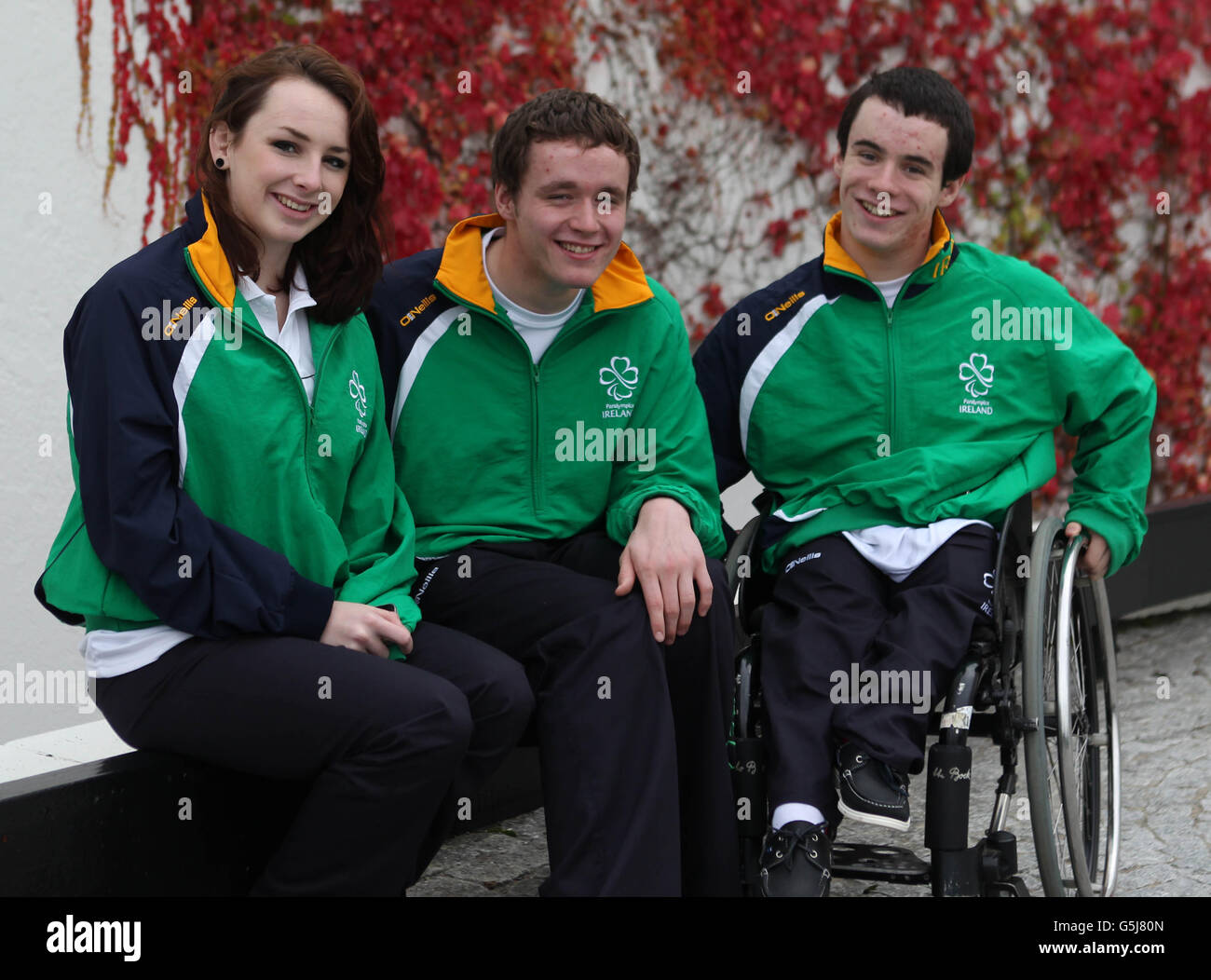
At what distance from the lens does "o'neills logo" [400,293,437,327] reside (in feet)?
8.87

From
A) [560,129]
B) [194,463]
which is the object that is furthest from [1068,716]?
[194,463]

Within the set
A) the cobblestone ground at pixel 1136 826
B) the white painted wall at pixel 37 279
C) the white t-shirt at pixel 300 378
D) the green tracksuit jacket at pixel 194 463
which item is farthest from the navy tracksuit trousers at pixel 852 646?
the white painted wall at pixel 37 279

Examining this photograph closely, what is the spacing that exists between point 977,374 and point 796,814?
3.14 ft

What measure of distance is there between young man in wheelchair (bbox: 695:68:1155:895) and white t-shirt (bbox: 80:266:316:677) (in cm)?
91

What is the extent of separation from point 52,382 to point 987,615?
8.19ft

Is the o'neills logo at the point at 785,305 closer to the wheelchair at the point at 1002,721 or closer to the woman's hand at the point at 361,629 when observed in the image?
the wheelchair at the point at 1002,721

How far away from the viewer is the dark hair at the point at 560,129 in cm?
261

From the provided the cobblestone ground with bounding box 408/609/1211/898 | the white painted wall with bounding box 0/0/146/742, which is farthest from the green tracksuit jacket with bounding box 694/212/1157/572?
the white painted wall with bounding box 0/0/146/742

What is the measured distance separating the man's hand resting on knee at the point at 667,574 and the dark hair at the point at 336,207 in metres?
0.62

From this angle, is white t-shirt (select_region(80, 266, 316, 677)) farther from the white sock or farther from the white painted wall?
the white painted wall

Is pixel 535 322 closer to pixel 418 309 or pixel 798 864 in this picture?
pixel 418 309

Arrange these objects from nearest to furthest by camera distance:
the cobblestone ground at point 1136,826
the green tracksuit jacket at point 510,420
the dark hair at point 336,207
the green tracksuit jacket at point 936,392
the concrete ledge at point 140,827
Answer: the concrete ledge at point 140,827 < the dark hair at point 336,207 < the green tracksuit jacket at point 510,420 < the green tracksuit jacket at point 936,392 < the cobblestone ground at point 1136,826

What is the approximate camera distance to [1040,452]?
9.66ft

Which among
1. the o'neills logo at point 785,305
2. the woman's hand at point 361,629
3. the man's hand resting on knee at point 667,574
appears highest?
the o'neills logo at point 785,305
